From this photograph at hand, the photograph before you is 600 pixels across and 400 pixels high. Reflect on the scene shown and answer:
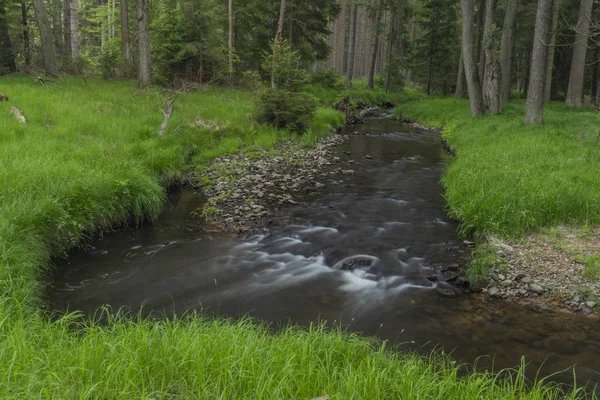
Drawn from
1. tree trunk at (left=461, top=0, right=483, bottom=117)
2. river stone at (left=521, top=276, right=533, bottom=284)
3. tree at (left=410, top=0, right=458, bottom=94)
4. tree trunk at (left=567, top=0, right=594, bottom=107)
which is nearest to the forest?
river stone at (left=521, top=276, right=533, bottom=284)

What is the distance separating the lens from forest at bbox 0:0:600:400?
11.0ft

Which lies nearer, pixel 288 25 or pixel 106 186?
pixel 106 186

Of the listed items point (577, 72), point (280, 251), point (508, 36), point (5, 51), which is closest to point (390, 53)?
point (508, 36)

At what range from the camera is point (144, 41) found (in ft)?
53.2

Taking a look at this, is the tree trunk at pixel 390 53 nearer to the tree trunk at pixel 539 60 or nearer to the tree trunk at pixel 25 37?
the tree trunk at pixel 539 60

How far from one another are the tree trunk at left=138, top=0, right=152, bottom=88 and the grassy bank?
2.21 m

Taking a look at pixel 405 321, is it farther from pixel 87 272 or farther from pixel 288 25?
pixel 288 25

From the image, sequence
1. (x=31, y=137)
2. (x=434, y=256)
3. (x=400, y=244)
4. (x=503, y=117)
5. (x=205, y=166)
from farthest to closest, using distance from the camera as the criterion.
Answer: (x=503, y=117) < (x=205, y=166) < (x=31, y=137) < (x=400, y=244) < (x=434, y=256)

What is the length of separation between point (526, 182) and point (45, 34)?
17522 mm

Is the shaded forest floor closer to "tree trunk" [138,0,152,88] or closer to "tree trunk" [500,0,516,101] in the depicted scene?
"tree trunk" [500,0,516,101]

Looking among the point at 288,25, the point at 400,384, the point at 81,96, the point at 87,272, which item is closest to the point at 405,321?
the point at 400,384

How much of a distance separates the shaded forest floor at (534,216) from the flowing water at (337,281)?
0.49 meters

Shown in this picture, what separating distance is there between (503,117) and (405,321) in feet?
50.0

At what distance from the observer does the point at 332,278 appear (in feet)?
21.4
